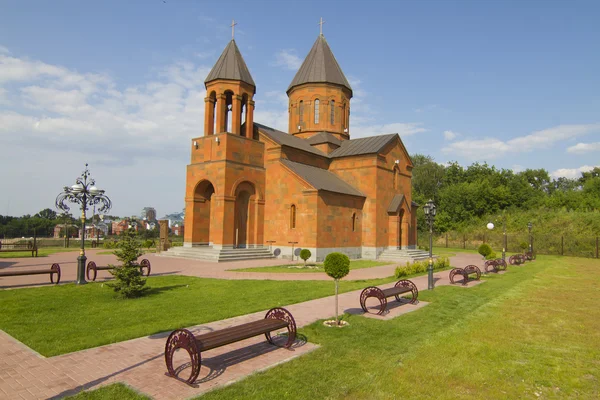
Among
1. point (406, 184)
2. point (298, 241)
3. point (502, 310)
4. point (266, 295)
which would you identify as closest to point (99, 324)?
point (266, 295)

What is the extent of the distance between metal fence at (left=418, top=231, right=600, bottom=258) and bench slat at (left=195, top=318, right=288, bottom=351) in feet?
79.3

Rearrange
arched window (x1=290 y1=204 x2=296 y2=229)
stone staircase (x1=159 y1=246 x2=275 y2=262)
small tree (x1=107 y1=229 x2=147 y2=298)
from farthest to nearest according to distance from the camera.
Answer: arched window (x1=290 y1=204 x2=296 y2=229)
stone staircase (x1=159 y1=246 x2=275 y2=262)
small tree (x1=107 y1=229 x2=147 y2=298)

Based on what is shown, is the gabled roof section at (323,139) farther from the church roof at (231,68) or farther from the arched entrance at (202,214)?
the arched entrance at (202,214)

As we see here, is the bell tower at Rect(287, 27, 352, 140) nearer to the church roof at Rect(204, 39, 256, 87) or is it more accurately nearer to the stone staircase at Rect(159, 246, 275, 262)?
the church roof at Rect(204, 39, 256, 87)

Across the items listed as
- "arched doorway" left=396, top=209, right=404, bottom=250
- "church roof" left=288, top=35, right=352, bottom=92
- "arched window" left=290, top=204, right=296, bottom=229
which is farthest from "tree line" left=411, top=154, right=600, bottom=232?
"arched window" left=290, top=204, right=296, bottom=229

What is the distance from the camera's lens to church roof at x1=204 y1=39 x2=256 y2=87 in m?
22.1

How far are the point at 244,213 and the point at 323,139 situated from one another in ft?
27.5

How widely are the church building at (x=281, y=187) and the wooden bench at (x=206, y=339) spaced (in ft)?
46.2

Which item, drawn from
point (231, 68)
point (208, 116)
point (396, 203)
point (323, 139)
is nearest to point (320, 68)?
point (323, 139)

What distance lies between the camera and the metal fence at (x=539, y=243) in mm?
27997

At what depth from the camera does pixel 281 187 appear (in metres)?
22.1

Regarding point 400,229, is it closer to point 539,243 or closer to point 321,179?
point 321,179

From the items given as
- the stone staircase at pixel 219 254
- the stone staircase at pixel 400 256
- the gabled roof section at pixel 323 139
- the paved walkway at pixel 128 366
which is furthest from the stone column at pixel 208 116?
the paved walkway at pixel 128 366

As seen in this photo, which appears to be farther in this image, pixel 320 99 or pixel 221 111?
pixel 320 99
